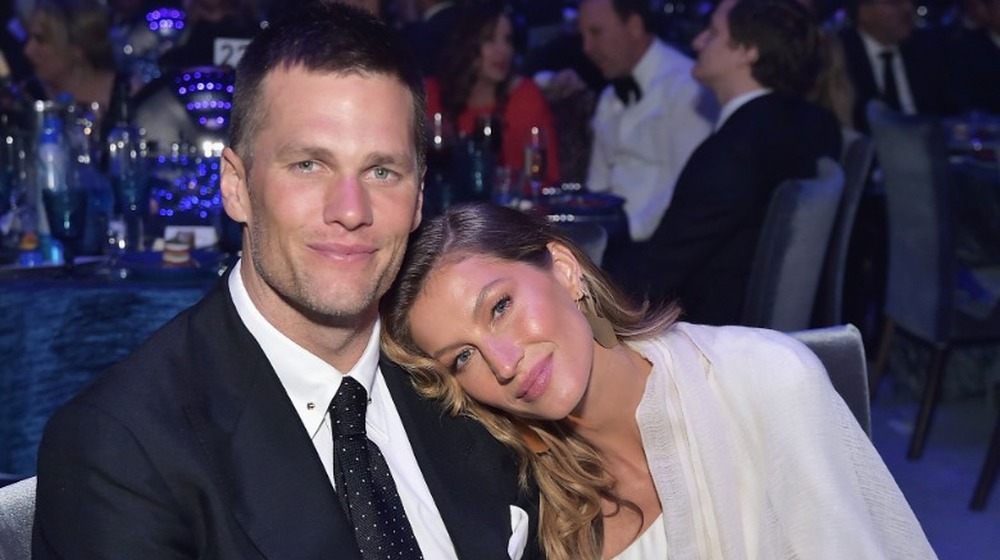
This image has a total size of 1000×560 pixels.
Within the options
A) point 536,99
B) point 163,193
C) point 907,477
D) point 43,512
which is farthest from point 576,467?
point 536,99

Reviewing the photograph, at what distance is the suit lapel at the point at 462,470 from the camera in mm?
1902

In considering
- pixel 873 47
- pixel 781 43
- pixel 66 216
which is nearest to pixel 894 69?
pixel 873 47

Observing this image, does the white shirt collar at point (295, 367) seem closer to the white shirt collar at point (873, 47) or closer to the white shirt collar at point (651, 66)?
the white shirt collar at point (651, 66)

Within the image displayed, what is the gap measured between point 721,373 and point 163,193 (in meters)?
2.07

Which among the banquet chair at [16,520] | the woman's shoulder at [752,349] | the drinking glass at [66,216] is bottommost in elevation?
the drinking glass at [66,216]

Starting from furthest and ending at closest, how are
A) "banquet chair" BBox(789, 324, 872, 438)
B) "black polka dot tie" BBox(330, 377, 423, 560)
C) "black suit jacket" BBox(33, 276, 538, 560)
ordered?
"banquet chair" BBox(789, 324, 872, 438), "black polka dot tie" BBox(330, 377, 423, 560), "black suit jacket" BBox(33, 276, 538, 560)

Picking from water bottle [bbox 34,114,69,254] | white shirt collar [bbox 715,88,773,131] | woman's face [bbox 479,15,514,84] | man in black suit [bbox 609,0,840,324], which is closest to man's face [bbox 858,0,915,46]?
woman's face [bbox 479,15,514,84]

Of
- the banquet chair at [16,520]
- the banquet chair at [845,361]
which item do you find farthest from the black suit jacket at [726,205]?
the banquet chair at [16,520]

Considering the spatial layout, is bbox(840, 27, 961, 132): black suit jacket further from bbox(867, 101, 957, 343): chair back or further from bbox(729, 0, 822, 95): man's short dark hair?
→ bbox(729, 0, 822, 95): man's short dark hair

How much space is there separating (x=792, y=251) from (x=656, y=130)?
1848mm

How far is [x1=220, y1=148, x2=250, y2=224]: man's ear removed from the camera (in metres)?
1.84

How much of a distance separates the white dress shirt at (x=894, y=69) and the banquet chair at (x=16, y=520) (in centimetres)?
613

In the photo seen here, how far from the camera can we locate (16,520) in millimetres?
1646

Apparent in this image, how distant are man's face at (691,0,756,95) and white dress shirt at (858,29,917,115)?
8.63ft
